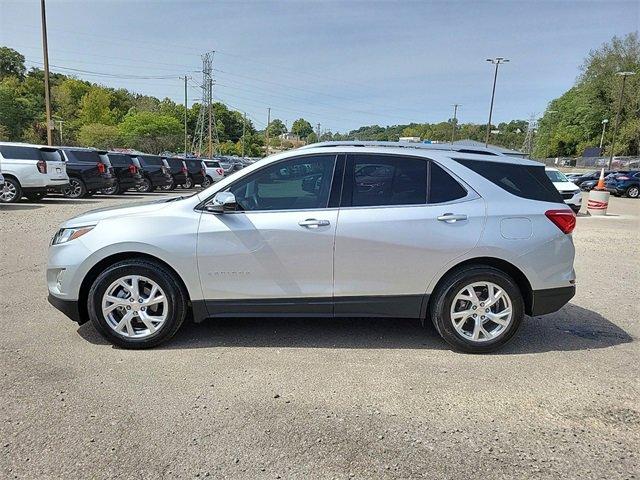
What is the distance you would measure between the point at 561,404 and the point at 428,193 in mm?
1863

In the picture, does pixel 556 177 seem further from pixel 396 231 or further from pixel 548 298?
pixel 396 231

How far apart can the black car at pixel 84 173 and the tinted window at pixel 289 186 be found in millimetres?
13567

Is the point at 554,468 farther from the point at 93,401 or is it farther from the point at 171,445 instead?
the point at 93,401

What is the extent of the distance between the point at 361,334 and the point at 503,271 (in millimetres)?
1398

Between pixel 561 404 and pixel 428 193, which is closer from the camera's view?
pixel 561 404

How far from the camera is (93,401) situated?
3084 millimetres

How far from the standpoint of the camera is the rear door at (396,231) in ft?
12.4

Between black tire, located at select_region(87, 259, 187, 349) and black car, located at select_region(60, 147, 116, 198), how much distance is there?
1310cm

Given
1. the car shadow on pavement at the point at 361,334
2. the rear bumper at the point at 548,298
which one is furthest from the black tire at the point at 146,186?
the rear bumper at the point at 548,298

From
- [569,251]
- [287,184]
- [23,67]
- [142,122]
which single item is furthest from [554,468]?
[23,67]

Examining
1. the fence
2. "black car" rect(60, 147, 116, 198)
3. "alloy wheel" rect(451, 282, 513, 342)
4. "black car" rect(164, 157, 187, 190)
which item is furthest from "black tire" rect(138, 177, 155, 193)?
the fence

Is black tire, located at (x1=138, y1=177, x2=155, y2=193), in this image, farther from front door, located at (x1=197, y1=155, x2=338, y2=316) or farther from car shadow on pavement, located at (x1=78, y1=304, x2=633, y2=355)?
front door, located at (x1=197, y1=155, x2=338, y2=316)

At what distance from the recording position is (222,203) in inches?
146

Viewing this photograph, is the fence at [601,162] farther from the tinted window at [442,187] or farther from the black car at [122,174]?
the tinted window at [442,187]
